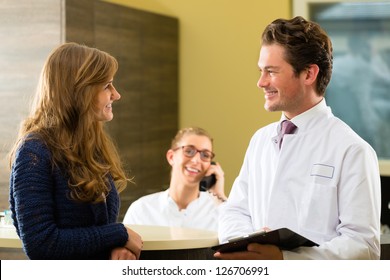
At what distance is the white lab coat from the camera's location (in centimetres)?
224

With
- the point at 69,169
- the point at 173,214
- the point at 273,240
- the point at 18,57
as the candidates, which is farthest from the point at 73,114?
the point at 18,57

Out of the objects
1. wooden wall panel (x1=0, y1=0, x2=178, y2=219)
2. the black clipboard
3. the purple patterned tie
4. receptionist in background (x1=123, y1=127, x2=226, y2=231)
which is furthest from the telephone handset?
the black clipboard

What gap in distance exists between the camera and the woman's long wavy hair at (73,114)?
2.15 metres

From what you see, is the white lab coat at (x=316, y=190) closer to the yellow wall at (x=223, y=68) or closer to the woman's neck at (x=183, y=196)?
the woman's neck at (x=183, y=196)

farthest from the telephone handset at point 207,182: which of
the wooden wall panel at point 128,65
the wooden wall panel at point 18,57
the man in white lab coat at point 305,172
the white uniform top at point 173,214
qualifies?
the man in white lab coat at point 305,172

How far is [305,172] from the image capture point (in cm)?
236

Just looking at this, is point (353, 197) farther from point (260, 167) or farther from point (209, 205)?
point (209, 205)

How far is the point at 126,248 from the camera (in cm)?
228

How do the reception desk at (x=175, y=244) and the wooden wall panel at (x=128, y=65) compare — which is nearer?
the reception desk at (x=175, y=244)

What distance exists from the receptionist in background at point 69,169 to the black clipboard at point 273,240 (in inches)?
10.6

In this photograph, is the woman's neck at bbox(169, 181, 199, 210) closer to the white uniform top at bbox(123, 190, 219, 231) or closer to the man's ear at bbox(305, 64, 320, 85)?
the white uniform top at bbox(123, 190, 219, 231)

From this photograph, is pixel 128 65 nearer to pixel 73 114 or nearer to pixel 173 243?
pixel 173 243

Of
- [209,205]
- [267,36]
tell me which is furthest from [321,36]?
[209,205]
